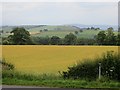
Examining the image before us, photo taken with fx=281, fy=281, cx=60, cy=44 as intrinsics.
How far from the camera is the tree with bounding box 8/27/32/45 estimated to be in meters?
8.93

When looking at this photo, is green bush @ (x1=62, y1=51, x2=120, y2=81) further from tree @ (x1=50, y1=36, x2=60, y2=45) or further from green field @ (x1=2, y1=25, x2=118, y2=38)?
tree @ (x1=50, y1=36, x2=60, y2=45)

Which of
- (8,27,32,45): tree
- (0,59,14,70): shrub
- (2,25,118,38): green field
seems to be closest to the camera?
(2,25,118,38): green field

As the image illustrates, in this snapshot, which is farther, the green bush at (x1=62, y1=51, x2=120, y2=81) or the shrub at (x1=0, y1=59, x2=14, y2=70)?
the shrub at (x1=0, y1=59, x2=14, y2=70)

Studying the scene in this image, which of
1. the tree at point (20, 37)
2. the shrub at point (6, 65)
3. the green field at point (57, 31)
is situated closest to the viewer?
the green field at point (57, 31)

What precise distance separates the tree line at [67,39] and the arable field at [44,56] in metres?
0.14

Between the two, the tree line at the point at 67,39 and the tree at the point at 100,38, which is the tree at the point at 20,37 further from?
the tree at the point at 100,38

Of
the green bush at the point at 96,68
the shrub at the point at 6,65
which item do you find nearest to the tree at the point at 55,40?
the green bush at the point at 96,68

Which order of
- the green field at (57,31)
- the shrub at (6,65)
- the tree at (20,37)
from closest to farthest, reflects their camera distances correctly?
1. the green field at (57,31)
2. the tree at (20,37)
3. the shrub at (6,65)

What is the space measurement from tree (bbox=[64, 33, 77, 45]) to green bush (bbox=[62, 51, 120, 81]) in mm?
728

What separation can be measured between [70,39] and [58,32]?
43 cm

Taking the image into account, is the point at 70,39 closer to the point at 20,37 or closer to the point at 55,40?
the point at 55,40

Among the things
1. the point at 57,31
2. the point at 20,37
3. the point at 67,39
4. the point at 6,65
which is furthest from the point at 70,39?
the point at 6,65

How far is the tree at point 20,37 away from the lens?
8927 mm

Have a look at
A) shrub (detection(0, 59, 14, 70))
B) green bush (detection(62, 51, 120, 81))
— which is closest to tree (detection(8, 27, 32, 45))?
shrub (detection(0, 59, 14, 70))
